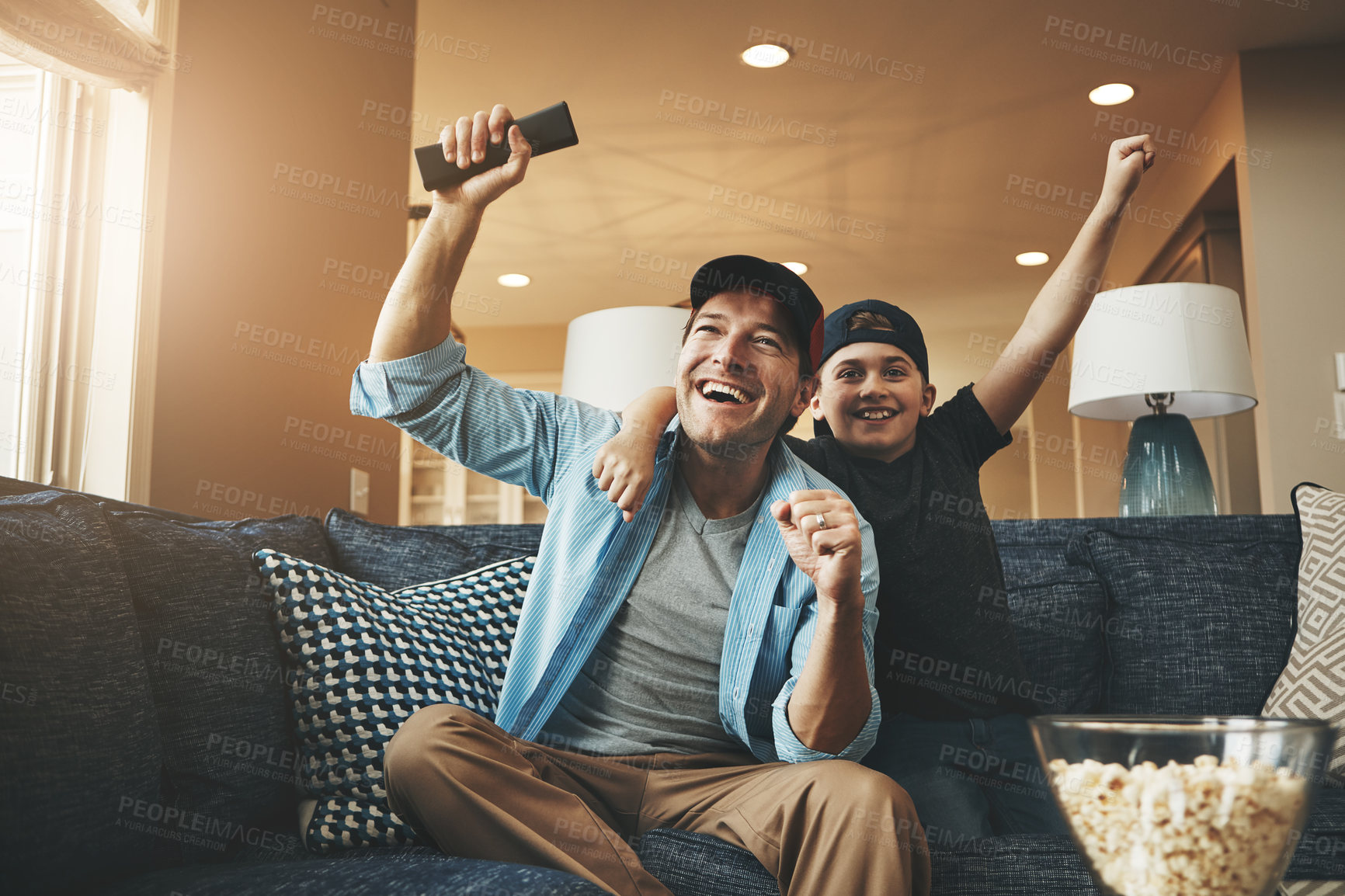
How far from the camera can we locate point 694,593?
137 centimetres

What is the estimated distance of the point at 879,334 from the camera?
162 centimetres

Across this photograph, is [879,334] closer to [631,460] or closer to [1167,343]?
[631,460]

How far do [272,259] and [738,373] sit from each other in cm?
128

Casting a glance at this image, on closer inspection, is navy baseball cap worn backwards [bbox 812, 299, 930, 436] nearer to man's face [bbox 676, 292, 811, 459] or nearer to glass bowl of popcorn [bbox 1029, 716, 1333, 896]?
man's face [bbox 676, 292, 811, 459]

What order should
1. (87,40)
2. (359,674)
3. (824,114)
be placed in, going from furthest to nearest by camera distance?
(824,114) < (87,40) < (359,674)

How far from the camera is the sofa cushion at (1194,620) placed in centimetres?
153

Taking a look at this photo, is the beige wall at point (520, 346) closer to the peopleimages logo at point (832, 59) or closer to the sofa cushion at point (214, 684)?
the peopleimages logo at point (832, 59)

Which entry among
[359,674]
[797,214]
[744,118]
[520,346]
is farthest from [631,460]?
[520,346]

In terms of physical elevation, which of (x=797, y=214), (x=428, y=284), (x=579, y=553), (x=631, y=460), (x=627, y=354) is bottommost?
(x=579, y=553)

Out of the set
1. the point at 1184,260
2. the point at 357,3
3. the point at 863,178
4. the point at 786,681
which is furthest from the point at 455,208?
the point at 1184,260

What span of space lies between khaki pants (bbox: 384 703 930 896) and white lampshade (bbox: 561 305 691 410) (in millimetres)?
1265

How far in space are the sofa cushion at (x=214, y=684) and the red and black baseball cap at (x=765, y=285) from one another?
2.67 ft

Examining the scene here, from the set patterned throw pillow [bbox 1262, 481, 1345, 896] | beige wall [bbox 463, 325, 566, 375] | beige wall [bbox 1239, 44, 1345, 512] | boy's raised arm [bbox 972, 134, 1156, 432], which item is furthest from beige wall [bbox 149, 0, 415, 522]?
beige wall [bbox 463, 325, 566, 375]

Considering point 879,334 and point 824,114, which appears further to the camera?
point 824,114
